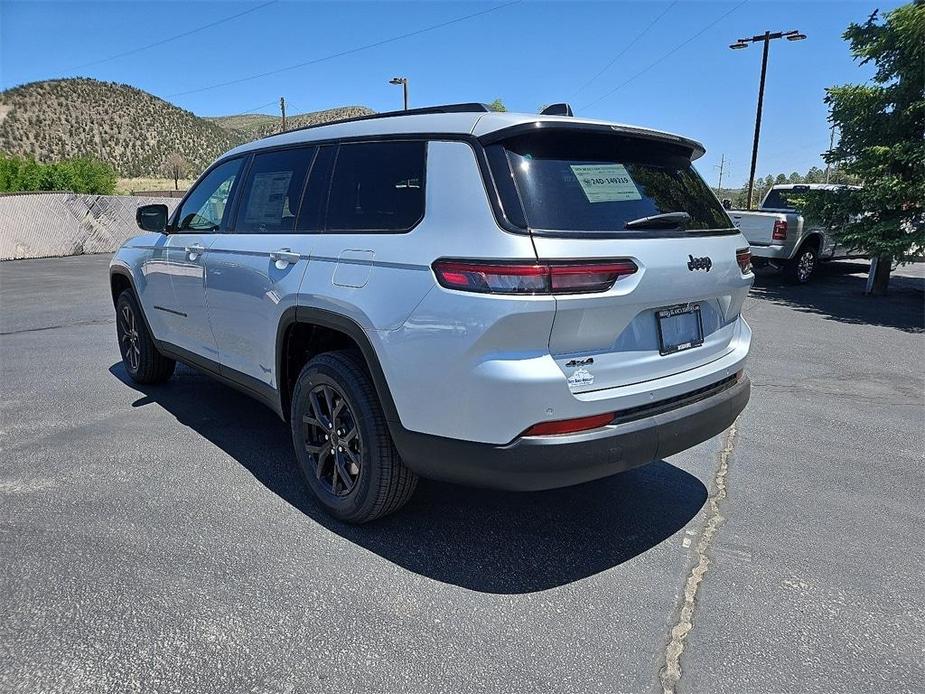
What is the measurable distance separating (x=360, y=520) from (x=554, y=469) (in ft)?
3.65

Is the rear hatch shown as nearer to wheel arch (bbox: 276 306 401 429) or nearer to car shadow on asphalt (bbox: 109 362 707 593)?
wheel arch (bbox: 276 306 401 429)

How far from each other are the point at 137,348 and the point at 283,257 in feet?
9.11

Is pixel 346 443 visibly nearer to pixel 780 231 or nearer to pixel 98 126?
pixel 780 231

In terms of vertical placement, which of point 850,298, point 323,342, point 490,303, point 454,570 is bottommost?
point 454,570

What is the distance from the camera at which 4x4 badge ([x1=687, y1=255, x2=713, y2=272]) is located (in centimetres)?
272

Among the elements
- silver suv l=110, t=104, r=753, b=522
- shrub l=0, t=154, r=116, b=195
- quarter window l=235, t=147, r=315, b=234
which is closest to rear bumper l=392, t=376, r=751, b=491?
silver suv l=110, t=104, r=753, b=522

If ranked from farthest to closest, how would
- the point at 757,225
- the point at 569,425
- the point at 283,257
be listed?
the point at 757,225, the point at 283,257, the point at 569,425

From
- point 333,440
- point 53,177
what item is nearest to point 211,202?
point 333,440

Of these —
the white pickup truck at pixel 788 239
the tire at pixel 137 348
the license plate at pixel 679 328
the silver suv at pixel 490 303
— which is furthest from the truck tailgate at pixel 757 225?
the tire at pixel 137 348

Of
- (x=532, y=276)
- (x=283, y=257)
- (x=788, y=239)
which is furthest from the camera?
(x=788, y=239)

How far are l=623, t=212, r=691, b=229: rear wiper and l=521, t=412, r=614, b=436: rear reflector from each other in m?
0.78

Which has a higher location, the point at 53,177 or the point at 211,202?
the point at 53,177

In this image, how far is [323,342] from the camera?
3.31 metres

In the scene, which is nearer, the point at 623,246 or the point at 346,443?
the point at 623,246
